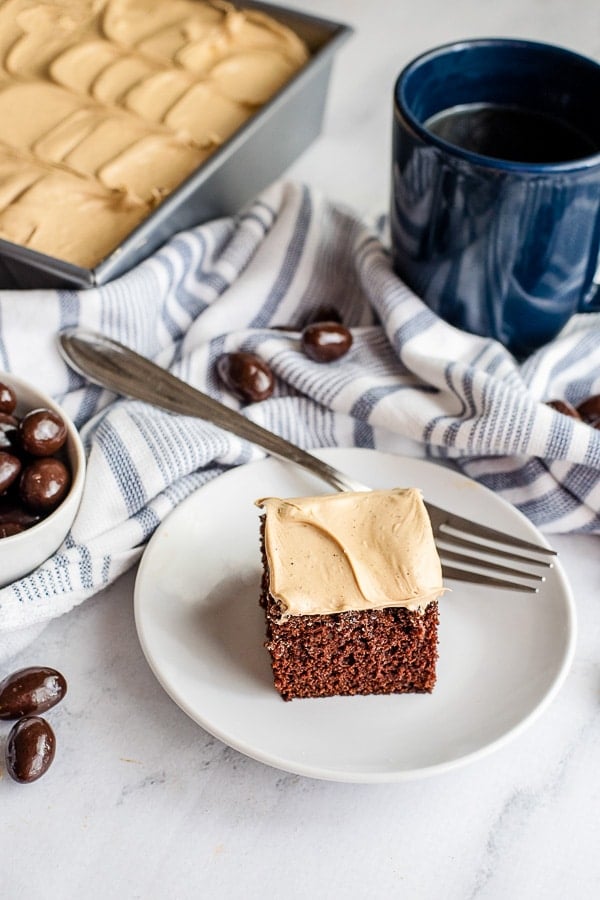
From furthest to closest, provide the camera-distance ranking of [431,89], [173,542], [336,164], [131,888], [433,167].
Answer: [336,164]
[431,89]
[433,167]
[173,542]
[131,888]

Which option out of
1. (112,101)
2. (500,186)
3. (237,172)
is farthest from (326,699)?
(112,101)

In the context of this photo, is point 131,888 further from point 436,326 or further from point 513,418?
point 436,326

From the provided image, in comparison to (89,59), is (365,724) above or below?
below

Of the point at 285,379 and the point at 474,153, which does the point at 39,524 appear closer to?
the point at 285,379

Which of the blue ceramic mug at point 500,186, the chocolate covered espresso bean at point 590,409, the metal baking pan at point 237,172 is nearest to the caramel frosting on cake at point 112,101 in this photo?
the metal baking pan at point 237,172

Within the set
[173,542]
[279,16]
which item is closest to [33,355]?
[173,542]

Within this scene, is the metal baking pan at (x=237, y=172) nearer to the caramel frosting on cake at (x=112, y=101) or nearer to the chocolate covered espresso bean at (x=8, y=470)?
the caramel frosting on cake at (x=112, y=101)
